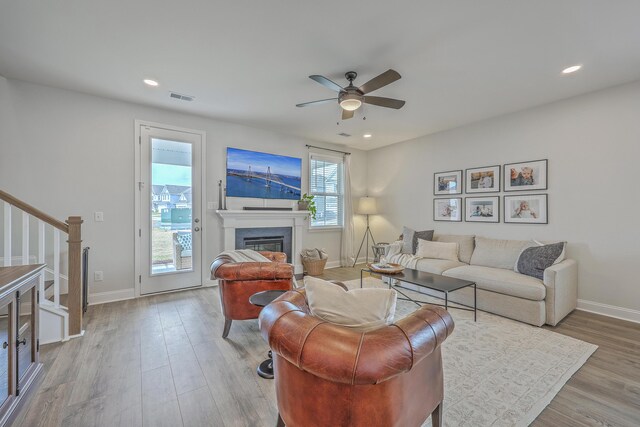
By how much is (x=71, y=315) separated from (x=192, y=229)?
1.76m

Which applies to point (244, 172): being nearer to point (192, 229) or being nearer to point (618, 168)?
point (192, 229)

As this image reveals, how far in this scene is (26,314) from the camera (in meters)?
1.80

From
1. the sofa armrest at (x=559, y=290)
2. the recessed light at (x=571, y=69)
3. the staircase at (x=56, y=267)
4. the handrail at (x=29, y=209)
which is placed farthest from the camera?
the sofa armrest at (x=559, y=290)

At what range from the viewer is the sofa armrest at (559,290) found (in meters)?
2.80

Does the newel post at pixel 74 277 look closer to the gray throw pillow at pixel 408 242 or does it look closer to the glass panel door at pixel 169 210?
the glass panel door at pixel 169 210

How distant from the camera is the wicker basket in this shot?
193 inches

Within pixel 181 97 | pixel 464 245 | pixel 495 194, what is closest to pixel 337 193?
pixel 464 245

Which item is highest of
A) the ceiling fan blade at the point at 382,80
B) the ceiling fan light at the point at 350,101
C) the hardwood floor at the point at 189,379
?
the ceiling fan blade at the point at 382,80

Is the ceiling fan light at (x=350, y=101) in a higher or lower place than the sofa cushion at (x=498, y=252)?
higher

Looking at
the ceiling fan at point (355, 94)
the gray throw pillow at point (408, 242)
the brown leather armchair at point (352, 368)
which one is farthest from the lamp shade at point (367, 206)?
the brown leather armchair at point (352, 368)

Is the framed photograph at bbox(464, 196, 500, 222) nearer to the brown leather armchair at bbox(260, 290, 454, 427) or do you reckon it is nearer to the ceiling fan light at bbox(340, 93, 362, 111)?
the ceiling fan light at bbox(340, 93, 362, 111)

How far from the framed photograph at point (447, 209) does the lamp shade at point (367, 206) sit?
Answer: 1267mm

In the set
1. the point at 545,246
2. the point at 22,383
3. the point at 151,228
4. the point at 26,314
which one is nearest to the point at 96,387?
the point at 22,383

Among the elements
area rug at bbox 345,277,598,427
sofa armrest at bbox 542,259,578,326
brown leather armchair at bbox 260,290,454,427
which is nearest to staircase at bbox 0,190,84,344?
brown leather armchair at bbox 260,290,454,427
